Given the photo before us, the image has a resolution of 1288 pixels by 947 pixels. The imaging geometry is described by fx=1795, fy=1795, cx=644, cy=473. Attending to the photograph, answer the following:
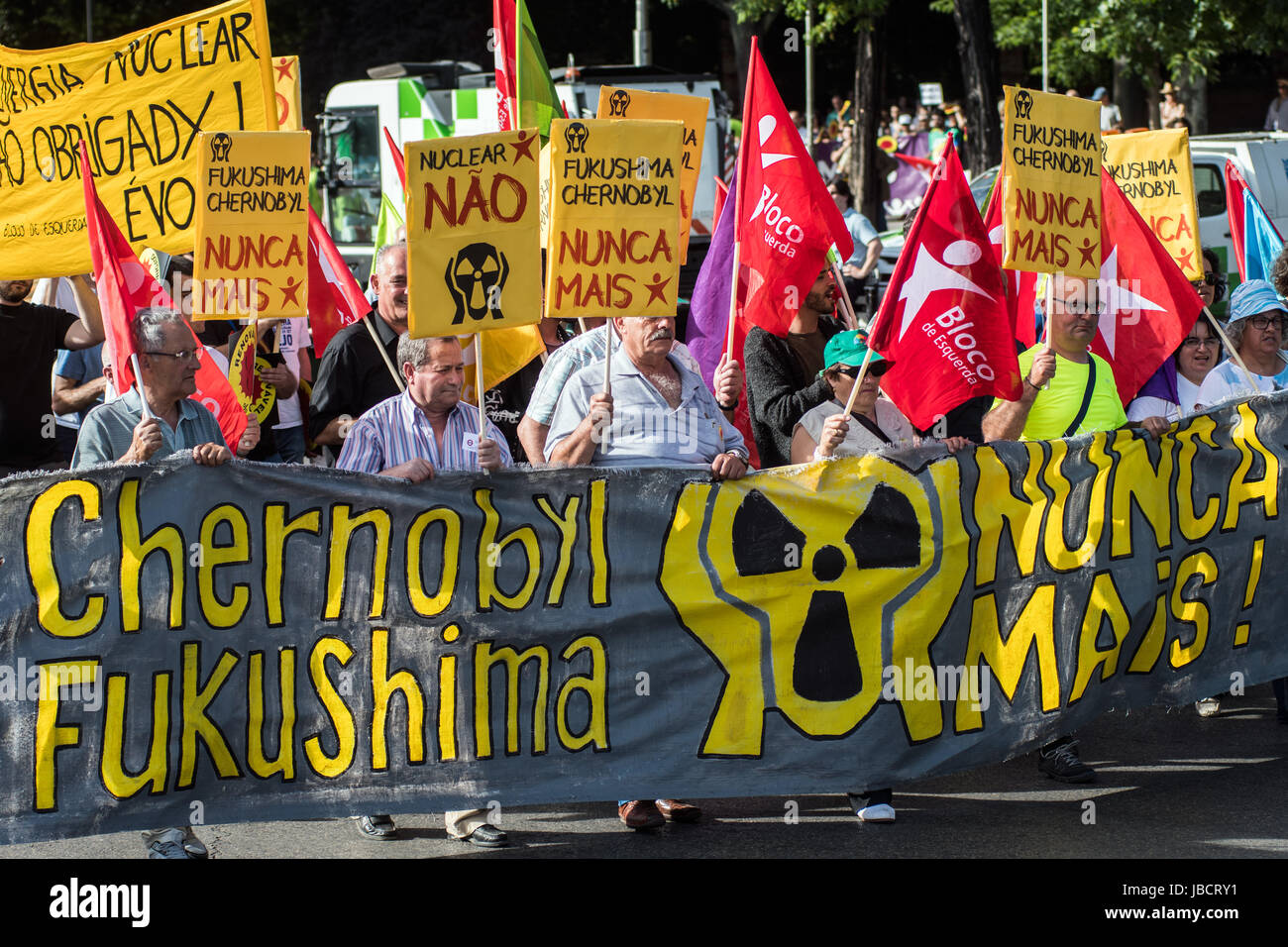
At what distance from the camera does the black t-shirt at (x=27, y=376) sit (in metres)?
7.37

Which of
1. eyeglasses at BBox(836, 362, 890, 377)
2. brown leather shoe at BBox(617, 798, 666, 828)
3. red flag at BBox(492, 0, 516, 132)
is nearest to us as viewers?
brown leather shoe at BBox(617, 798, 666, 828)

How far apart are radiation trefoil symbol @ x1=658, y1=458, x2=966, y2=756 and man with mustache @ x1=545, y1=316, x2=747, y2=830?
287 millimetres

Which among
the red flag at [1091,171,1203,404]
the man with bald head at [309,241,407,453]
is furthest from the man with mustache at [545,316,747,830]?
the red flag at [1091,171,1203,404]

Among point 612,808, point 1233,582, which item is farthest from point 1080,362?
point 612,808

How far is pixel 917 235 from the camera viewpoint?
20.5 feet

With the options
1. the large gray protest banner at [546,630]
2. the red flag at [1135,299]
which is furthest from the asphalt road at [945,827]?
the red flag at [1135,299]

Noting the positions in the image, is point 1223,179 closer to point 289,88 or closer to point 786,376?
point 289,88

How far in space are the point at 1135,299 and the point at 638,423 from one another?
98.2 inches

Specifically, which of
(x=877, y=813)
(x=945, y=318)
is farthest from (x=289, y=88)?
(x=877, y=813)

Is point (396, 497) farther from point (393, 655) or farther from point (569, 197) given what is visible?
point (569, 197)

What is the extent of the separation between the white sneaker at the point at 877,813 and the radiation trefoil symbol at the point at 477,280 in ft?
6.73

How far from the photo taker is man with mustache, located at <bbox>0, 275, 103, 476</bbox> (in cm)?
737

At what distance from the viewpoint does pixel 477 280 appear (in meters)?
5.64

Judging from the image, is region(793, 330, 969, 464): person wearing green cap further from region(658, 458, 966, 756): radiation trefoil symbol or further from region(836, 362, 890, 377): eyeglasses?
region(658, 458, 966, 756): radiation trefoil symbol
